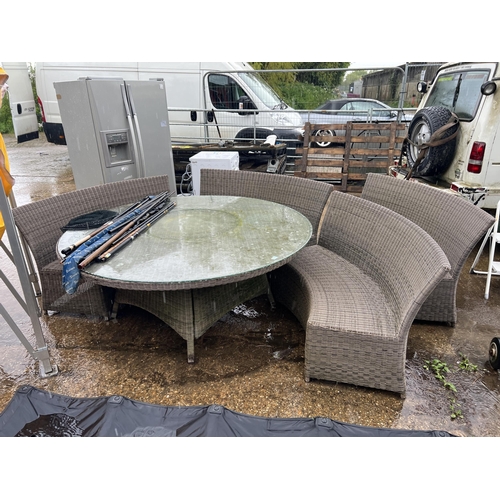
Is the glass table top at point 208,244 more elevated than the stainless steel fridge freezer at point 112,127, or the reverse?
the stainless steel fridge freezer at point 112,127

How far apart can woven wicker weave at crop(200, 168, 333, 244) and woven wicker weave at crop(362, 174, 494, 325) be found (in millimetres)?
504

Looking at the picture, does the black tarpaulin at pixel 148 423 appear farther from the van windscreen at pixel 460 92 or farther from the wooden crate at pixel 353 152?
the wooden crate at pixel 353 152

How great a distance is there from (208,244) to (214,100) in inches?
219

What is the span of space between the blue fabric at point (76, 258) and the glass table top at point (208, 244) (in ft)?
0.27

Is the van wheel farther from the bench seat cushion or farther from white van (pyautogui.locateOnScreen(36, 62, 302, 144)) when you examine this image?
white van (pyautogui.locateOnScreen(36, 62, 302, 144))

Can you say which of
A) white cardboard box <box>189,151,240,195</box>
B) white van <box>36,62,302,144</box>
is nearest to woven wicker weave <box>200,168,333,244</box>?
white cardboard box <box>189,151,240,195</box>

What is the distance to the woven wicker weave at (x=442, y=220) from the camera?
7.73ft

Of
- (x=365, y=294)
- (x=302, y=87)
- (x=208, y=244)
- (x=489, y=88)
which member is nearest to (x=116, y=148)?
(x=208, y=244)

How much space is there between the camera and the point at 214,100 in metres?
7.09

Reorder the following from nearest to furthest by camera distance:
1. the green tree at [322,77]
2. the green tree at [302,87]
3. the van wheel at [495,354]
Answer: the van wheel at [495,354], the green tree at [302,87], the green tree at [322,77]

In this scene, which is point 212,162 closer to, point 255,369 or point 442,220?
point 442,220

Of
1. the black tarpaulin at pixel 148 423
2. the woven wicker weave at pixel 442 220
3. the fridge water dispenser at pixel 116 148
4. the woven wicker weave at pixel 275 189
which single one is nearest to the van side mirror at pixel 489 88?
the woven wicker weave at pixel 442 220

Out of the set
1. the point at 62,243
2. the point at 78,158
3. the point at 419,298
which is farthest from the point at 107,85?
the point at 419,298

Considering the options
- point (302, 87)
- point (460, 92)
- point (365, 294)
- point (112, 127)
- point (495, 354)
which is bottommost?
point (495, 354)
